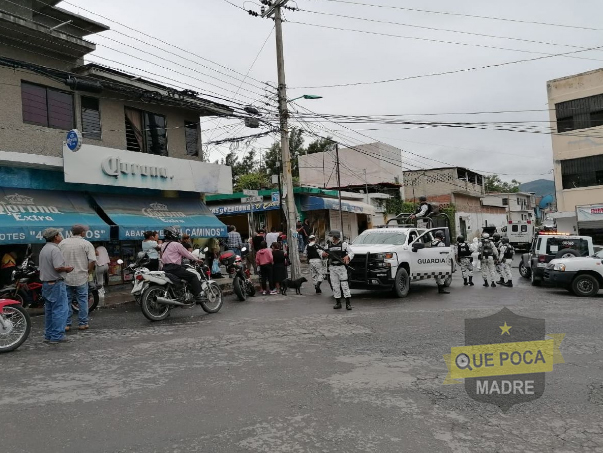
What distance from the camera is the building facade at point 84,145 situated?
13.8 metres

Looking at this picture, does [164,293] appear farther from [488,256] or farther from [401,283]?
[488,256]

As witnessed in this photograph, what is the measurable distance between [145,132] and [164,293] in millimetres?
9865

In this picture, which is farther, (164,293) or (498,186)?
(498,186)

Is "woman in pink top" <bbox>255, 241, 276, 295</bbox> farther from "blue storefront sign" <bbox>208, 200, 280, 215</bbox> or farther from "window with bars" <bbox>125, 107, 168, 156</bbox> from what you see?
"blue storefront sign" <bbox>208, 200, 280, 215</bbox>

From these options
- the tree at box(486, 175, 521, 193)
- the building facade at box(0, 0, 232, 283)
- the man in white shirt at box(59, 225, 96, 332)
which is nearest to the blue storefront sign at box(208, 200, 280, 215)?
the building facade at box(0, 0, 232, 283)

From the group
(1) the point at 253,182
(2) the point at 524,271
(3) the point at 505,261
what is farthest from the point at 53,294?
(1) the point at 253,182

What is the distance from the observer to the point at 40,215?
13.7 meters

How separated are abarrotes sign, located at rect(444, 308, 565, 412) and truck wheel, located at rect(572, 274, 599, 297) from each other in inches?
211

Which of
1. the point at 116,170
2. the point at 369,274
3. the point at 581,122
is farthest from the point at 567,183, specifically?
the point at 116,170

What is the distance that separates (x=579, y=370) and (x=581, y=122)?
30871mm

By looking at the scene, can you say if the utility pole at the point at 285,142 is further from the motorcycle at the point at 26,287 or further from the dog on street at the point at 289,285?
the motorcycle at the point at 26,287

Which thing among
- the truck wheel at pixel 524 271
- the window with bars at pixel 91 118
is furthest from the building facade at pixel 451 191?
the window with bars at pixel 91 118

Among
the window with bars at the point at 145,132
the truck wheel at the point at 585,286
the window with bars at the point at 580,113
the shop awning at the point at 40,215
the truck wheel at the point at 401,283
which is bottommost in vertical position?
the truck wheel at the point at 585,286

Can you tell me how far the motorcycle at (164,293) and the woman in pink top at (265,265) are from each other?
3.50 metres
